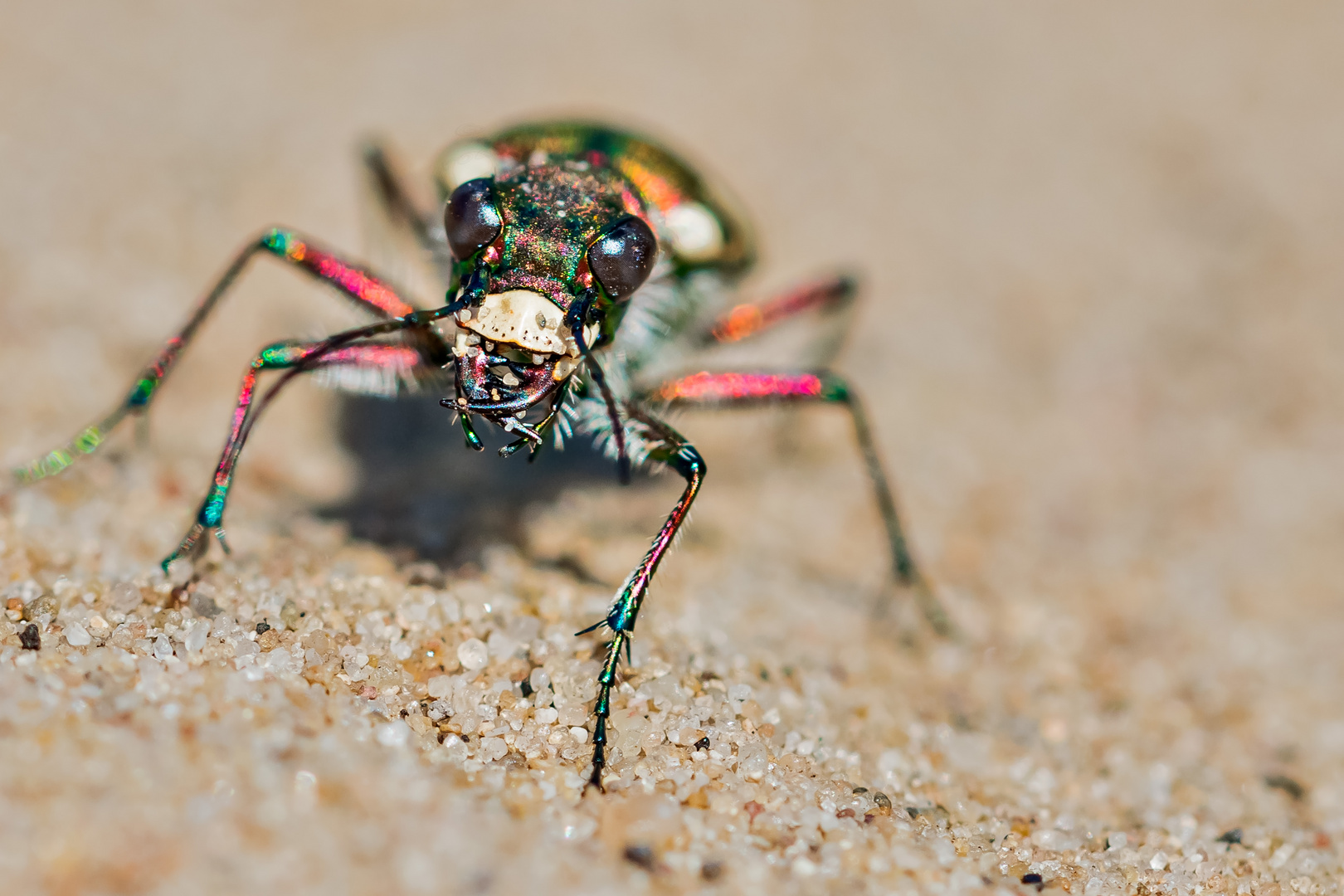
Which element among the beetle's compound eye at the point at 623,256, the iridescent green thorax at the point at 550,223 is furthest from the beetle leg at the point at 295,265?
the beetle's compound eye at the point at 623,256

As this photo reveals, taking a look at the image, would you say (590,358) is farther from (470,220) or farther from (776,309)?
(776,309)

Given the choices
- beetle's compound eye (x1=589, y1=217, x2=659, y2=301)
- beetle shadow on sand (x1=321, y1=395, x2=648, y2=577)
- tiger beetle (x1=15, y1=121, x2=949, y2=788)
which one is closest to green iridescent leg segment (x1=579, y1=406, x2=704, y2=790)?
tiger beetle (x1=15, y1=121, x2=949, y2=788)

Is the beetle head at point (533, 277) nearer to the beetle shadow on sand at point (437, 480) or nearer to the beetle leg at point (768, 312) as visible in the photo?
the beetle shadow on sand at point (437, 480)

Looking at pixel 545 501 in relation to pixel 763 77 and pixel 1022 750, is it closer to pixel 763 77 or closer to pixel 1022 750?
pixel 1022 750

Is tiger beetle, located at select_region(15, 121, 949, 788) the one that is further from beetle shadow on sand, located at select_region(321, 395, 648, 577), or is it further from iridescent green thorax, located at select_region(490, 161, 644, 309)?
beetle shadow on sand, located at select_region(321, 395, 648, 577)

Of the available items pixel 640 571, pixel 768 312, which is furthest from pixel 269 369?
pixel 768 312

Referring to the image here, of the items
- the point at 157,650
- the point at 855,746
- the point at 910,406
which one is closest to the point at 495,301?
the point at 157,650
